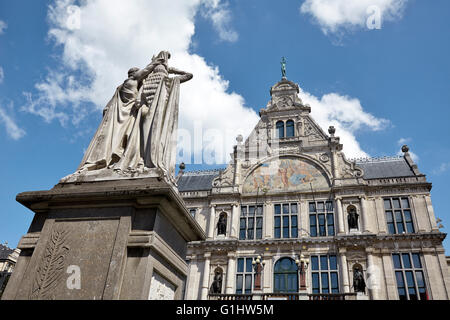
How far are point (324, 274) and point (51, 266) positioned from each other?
19.8 metres

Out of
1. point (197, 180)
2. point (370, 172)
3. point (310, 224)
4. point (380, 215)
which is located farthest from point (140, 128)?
point (197, 180)

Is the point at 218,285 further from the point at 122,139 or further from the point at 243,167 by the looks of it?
the point at 122,139

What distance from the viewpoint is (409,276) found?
20094 mm

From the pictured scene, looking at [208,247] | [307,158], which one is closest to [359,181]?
[307,158]

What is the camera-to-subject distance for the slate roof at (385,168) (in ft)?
81.8

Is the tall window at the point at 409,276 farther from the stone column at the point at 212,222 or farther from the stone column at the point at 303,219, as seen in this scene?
the stone column at the point at 212,222

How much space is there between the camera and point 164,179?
4508 millimetres

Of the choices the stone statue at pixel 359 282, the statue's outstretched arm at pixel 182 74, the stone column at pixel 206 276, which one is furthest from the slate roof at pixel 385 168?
the statue's outstretched arm at pixel 182 74

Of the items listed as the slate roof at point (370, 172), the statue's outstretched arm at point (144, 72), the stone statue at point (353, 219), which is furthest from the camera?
the slate roof at point (370, 172)

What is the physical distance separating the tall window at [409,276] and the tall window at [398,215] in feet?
5.77

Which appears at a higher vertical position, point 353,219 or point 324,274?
point 353,219

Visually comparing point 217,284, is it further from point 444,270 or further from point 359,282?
point 444,270
